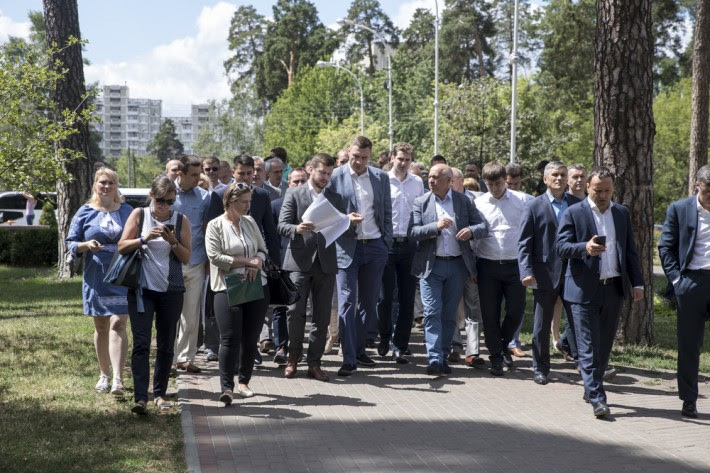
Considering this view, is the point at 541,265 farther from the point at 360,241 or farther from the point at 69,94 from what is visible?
the point at 69,94

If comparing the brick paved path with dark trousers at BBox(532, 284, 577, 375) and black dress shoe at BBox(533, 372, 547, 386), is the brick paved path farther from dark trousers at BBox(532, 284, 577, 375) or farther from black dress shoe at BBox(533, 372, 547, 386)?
dark trousers at BBox(532, 284, 577, 375)

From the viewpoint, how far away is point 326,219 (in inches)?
355

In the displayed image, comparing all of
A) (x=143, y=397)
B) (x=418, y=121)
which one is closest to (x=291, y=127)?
(x=418, y=121)

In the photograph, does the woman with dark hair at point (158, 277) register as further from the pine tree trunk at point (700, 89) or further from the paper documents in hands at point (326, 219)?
the pine tree trunk at point (700, 89)

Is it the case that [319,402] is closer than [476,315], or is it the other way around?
[319,402]

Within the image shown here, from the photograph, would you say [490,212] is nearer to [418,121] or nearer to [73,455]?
[73,455]

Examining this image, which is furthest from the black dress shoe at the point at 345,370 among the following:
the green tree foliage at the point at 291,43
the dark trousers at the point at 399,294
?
the green tree foliage at the point at 291,43

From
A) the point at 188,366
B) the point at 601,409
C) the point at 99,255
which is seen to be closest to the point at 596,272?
the point at 601,409

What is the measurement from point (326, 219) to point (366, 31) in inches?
2679

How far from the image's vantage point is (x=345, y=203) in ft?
31.4

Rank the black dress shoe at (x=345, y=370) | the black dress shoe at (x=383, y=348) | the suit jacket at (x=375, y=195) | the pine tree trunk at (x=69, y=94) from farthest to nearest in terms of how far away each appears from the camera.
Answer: the pine tree trunk at (x=69, y=94)
the black dress shoe at (x=383, y=348)
the suit jacket at (x=375, y=195)
the black dress shoe at (x=345, y=370)

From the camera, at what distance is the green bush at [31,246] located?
23.6 meters

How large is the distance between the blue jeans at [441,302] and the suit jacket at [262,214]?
160cm

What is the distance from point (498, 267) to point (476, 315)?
0.67 metres
